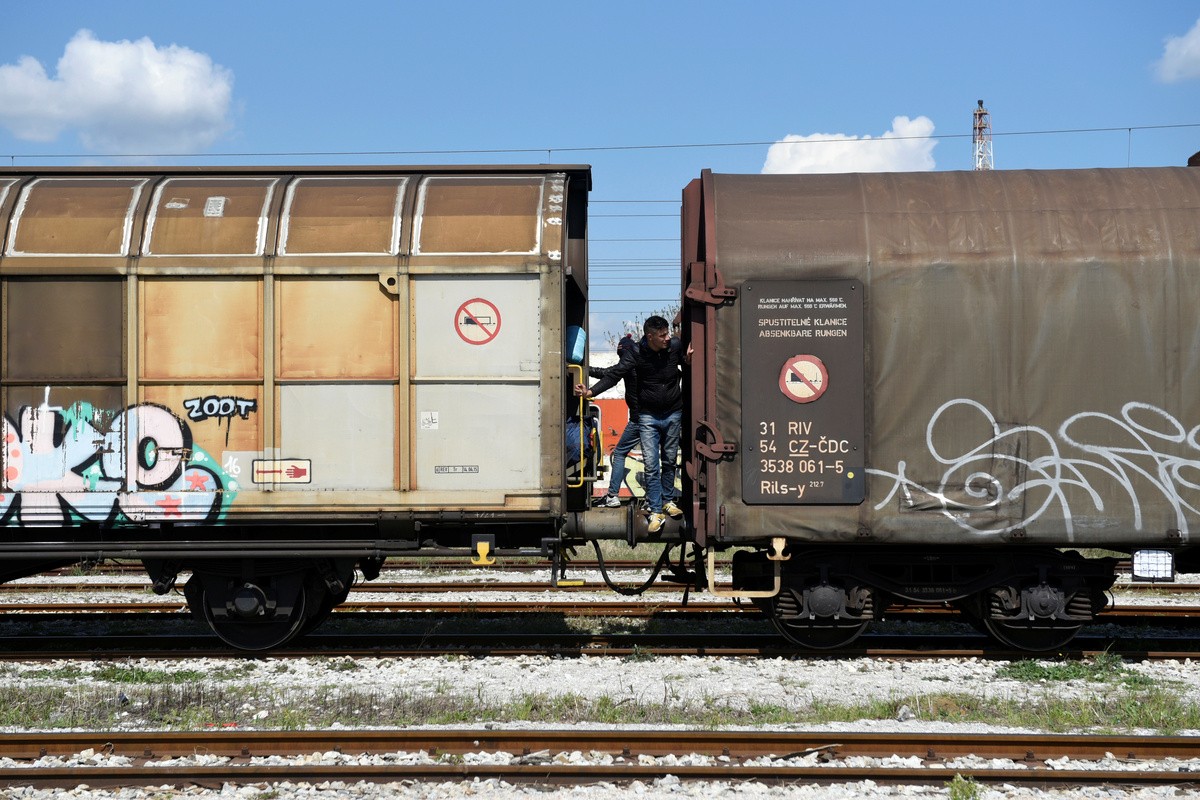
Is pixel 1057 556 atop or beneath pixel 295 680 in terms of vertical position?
atop

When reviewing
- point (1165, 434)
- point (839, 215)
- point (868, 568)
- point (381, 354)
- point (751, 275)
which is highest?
point (839, 215)

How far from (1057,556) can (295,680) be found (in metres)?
6.34

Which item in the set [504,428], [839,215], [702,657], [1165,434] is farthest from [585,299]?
[1165,434]

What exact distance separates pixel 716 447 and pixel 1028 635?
10.5ft

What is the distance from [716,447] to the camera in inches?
312

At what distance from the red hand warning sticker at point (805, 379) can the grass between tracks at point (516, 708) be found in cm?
240

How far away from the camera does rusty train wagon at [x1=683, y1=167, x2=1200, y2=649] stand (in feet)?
25.5

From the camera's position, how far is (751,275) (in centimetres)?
795

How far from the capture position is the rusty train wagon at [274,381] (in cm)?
793

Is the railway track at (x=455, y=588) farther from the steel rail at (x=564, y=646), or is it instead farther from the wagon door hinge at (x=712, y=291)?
the wagon door hinge at (x=712, y=291)

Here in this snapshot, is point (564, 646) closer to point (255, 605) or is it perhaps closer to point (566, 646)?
point (566, 646)

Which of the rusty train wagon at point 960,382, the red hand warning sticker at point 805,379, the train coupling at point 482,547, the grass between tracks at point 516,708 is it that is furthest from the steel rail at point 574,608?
the red hand warning sticker at point 805,379

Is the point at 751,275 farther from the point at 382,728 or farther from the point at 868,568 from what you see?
the point at 382,728

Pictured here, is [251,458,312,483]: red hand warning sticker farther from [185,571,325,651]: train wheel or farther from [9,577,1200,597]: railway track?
[9,577,1200,597]: railway track
